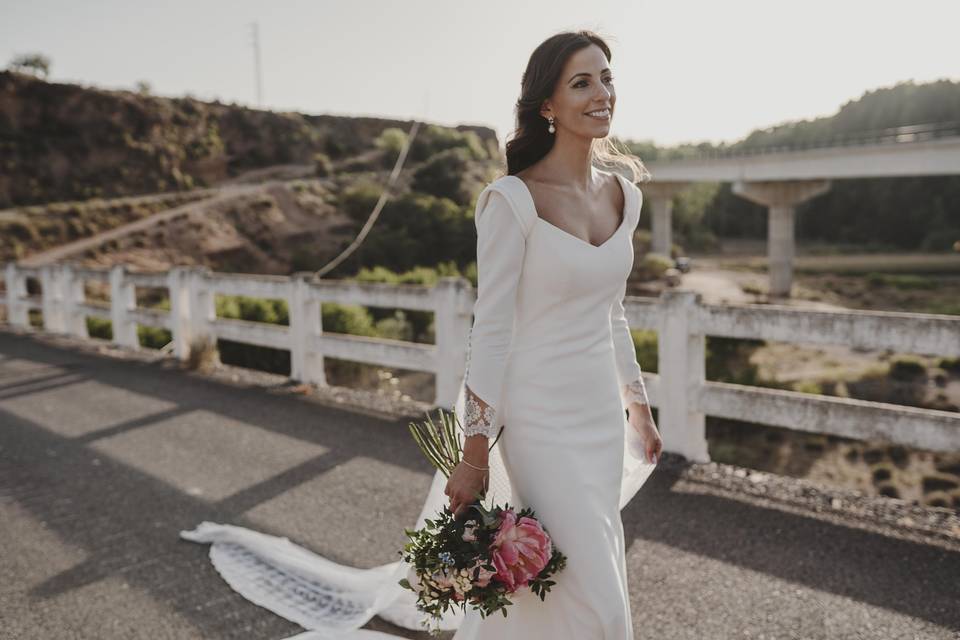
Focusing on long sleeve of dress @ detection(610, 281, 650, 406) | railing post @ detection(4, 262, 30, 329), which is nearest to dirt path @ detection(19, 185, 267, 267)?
railing post @ detection(4, 262, 30, 329)

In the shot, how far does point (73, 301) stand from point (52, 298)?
0.84m

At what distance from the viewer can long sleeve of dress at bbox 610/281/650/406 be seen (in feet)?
8.22

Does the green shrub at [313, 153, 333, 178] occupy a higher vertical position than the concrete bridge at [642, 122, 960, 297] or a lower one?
higher

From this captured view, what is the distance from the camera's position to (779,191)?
1745 inches

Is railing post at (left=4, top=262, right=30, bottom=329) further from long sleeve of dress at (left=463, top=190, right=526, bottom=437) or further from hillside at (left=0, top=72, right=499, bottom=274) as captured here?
hillside at (left=0, top=72, right=499, bottom=274)

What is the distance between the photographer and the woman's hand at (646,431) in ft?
8.39

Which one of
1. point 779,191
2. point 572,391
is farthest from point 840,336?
point 779,191

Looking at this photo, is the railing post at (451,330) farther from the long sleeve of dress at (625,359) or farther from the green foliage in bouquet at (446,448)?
the green foliage in bouquet at (446,448)

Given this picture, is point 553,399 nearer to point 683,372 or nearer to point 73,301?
point 683,372

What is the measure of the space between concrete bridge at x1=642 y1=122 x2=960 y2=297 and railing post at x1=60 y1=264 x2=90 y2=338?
31.4 metres

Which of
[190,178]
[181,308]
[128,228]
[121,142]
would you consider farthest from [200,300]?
[190,178]

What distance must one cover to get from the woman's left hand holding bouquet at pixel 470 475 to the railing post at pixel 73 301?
11.7m

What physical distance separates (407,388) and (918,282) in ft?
158

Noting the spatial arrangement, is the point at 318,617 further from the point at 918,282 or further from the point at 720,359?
the point at 918,282
